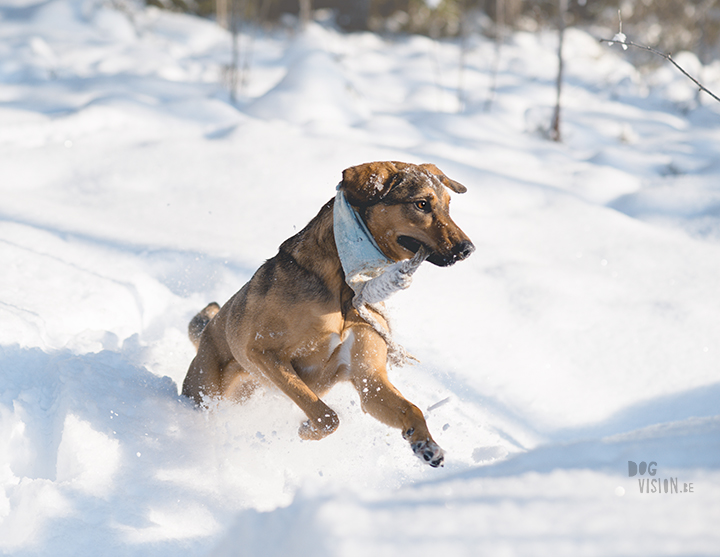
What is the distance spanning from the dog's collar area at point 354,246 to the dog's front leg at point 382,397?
373mm

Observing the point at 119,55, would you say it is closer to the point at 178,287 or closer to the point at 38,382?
the point at 178,287

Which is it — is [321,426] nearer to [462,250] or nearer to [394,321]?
[394,321]

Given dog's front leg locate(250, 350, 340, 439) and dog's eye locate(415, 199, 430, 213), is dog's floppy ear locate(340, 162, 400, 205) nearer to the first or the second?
dog's eye locate(415, 199, 430, 213)

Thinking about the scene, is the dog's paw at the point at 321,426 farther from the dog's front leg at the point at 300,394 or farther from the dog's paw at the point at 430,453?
the dog's paw at the point at 430,453

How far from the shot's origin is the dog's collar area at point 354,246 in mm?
2314

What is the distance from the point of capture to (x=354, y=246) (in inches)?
91.4

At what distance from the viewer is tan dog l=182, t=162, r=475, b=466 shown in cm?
226

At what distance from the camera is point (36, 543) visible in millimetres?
1925

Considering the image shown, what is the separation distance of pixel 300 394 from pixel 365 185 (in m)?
0.90

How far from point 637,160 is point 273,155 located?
440 cm

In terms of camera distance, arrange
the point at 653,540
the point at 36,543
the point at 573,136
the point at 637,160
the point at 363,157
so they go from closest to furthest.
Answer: the point at 653,540 → the point at 36,543 → the point at 363,157 → the point at 637,160 → the point at 573,136

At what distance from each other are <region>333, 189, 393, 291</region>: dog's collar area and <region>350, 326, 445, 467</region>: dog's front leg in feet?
1.22

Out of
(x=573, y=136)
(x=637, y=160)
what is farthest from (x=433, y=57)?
(x=637, y=160)

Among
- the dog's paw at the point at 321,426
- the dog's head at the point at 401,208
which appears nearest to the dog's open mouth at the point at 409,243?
the dog's head at the point at 401,208
